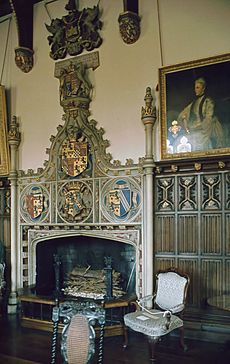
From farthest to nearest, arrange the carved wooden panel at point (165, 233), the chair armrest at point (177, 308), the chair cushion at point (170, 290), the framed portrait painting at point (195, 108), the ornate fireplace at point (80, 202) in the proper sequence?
the ornate fireplace at point (80, 202)
the carved wooden panel at point (165, 233)
the framed portrait painting at point (195, 108)
the chair cushion at point (170, 290)
the chair armrest at point (177, 308)

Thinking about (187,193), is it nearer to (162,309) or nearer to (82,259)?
(162,309)

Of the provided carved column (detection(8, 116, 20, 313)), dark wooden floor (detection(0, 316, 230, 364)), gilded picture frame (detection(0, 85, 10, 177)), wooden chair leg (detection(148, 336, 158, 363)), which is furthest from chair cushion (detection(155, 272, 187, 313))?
gilded picture frame (detection(0, 85, 10, 177))

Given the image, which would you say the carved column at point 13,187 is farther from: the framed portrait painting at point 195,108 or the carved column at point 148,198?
the framed portrait painting at point 195,108

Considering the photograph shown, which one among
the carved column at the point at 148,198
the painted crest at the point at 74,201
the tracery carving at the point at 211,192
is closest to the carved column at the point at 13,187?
the painted crest at the point at 74,201

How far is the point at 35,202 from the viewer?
6176 mm

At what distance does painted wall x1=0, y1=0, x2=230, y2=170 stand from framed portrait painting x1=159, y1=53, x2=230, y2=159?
0.21m

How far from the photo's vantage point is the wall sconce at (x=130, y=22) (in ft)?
17.3

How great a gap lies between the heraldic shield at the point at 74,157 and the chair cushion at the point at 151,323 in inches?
89.6

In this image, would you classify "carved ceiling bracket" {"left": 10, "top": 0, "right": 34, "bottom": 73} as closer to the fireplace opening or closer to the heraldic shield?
the heraldic shield

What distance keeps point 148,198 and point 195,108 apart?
4.17 ft

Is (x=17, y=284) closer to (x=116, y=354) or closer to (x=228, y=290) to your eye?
(x=116, y=354)

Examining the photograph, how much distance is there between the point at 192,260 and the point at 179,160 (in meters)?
1.25

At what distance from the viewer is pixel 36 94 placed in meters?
6.34

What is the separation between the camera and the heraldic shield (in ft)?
18.9
